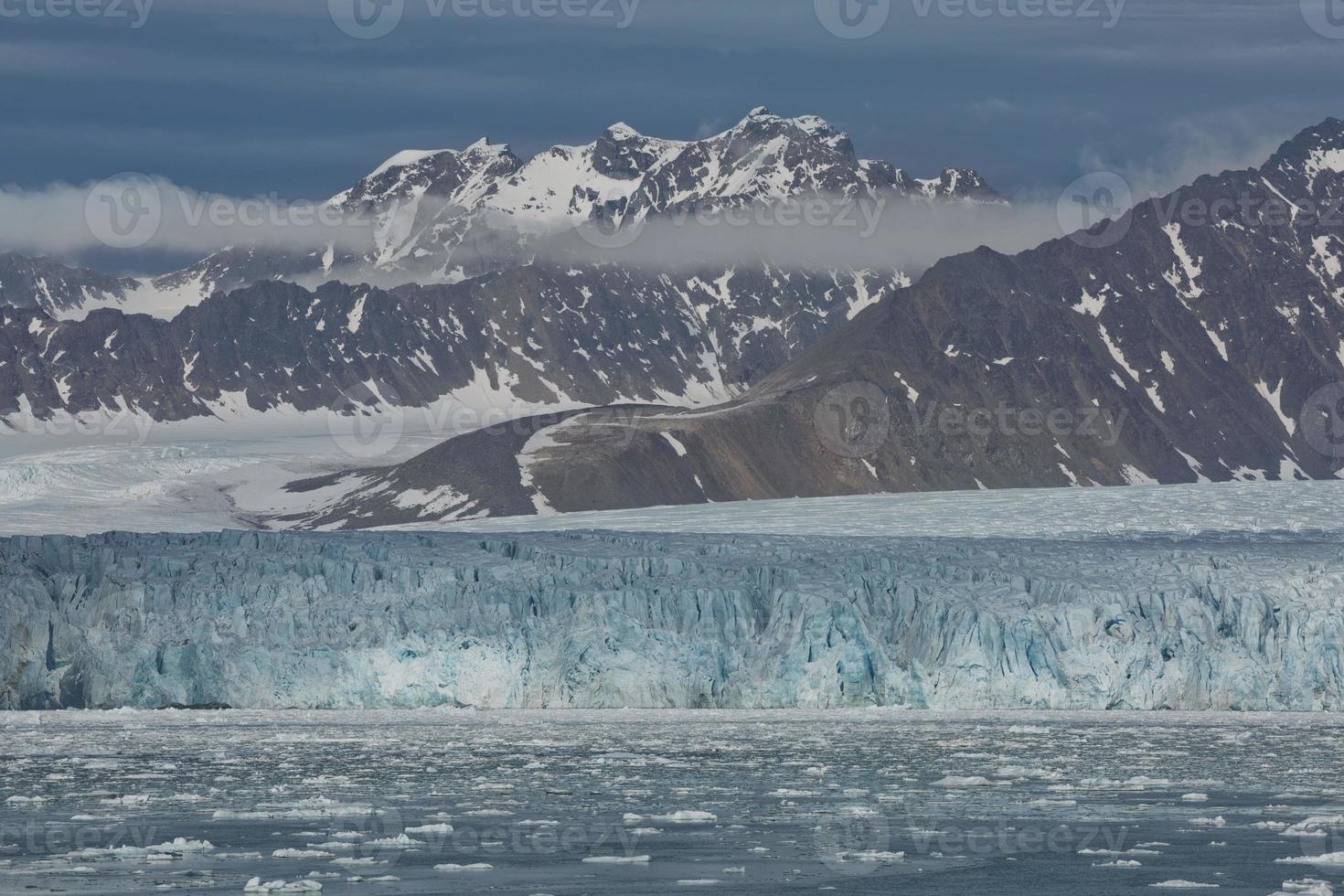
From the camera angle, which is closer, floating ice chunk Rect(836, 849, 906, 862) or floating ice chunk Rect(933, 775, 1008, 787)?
floating ice chunk Rect(836, 849, 906, 862)

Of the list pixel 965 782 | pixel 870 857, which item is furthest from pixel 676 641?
pixel 870 857

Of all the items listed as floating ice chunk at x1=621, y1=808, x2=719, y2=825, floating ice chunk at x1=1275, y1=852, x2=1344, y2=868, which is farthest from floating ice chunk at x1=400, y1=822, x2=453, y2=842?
floating ice chunk at x1=1275, y1=852, x2=1344, y2=868

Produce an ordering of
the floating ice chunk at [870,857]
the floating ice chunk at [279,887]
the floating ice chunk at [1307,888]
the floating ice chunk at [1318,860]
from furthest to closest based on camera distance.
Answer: the floating ice chunk at [870,857] < the floating ice chunk at [1318,860] < the floating ice chunk at [279,887] < the floating ice chunk at [1307,888]

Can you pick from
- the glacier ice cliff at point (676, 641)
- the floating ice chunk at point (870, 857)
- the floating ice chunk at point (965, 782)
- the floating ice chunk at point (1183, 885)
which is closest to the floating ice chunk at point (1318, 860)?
the floating ice chunk at point (1183, 885)

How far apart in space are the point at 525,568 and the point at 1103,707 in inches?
703

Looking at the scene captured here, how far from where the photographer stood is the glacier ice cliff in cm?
5291

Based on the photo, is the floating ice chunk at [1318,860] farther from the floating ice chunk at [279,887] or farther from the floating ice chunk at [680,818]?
the floating ice chunk at [279,887]

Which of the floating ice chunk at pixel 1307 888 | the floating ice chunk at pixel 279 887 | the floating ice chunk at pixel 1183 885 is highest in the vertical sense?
the floating ice chunk at pixel 279 887

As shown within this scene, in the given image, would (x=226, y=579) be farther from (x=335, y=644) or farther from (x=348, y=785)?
(x=348, y=785)

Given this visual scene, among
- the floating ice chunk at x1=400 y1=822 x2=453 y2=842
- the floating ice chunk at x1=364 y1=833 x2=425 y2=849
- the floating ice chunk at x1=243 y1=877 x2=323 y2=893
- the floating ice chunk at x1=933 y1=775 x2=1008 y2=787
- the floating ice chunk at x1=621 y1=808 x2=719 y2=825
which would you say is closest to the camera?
the floating ice chunk at x1=243 y1=877 x2=323 y2=893

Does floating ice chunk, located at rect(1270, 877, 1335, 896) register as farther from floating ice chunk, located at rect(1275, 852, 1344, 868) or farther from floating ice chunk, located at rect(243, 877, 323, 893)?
floating ice chunk, located at rect(243, 877, 323, 893)

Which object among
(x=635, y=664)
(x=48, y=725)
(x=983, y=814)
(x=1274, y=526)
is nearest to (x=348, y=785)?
(x=983, y=814)

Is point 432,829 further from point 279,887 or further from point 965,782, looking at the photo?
point 965,782

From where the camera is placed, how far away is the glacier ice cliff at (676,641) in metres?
52.9
